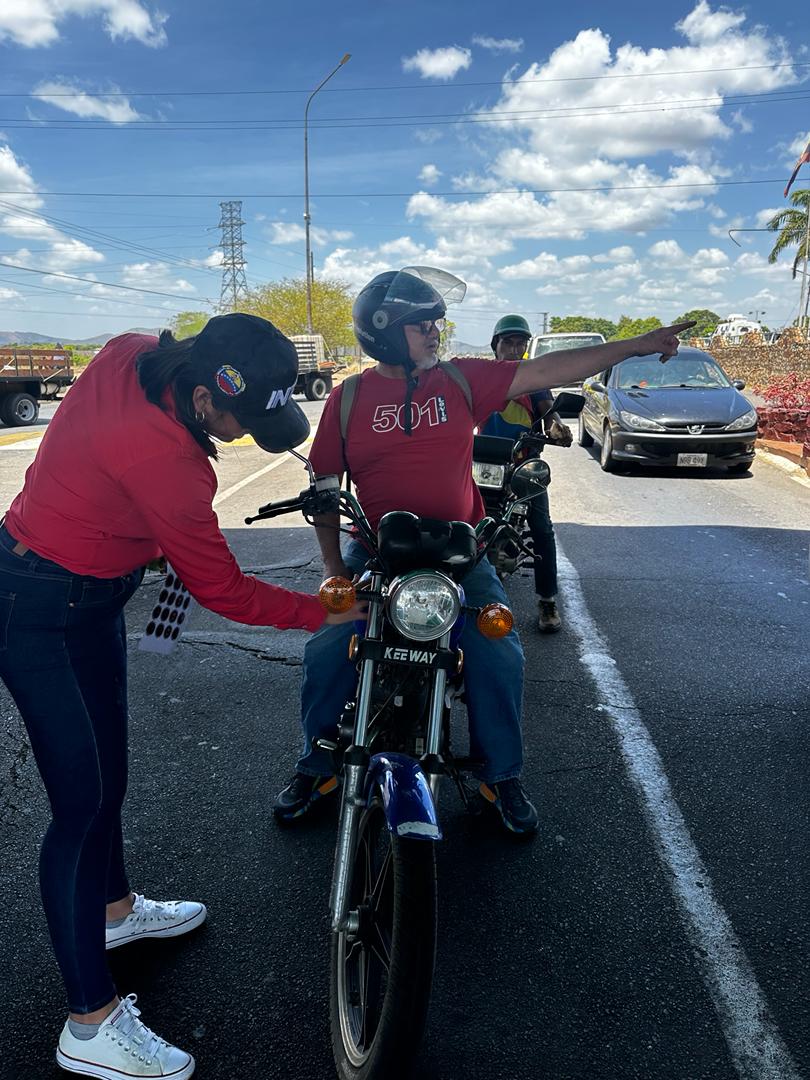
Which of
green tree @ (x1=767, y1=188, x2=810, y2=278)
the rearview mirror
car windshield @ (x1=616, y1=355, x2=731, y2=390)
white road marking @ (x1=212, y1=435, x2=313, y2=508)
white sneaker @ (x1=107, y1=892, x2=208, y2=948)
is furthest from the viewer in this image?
green tree @ (x1=767, y1=188, x2=810, y2=278)

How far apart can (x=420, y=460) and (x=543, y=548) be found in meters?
2.60

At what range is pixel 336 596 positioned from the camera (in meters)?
2.20

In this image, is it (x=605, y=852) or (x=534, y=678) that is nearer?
(x=605, y=852)

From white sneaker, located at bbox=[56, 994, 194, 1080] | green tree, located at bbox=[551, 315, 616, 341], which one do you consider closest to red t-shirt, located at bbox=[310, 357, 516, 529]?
white sneaker, located at bbox=[56, 994, 194, 1080]

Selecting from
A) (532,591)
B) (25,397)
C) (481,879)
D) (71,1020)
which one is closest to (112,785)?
(71,1020)

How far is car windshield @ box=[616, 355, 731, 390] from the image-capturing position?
1203cm

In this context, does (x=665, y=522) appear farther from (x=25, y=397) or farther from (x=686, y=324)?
(x=25, y=397)

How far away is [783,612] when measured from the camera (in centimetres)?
569

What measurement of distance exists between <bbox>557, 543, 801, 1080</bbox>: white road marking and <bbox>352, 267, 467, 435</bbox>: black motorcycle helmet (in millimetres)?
1778

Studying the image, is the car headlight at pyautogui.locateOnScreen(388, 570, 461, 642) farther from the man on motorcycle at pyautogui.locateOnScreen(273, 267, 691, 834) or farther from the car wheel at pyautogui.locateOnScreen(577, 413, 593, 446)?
the car wheel at pyautogui.locateOnScreen(577, 413, 593, 446)

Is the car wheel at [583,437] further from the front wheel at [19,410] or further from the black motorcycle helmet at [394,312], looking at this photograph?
the front wheel at [19,410]

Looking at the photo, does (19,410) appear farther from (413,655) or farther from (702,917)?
(702,917)

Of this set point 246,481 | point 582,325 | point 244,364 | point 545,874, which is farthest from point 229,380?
point 582,325

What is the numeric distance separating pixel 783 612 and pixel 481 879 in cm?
367
